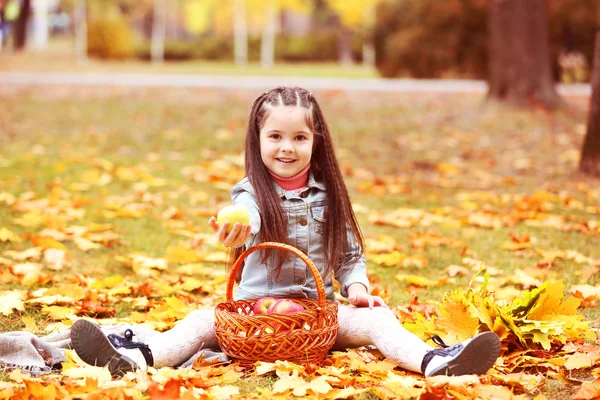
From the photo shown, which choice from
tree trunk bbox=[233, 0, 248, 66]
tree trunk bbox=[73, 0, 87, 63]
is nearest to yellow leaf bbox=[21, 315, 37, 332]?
tree trunk bbox=[73, 0, 87, 63]

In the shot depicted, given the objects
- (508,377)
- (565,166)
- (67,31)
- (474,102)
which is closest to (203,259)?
(508,377)

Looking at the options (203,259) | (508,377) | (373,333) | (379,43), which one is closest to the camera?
(508,377)

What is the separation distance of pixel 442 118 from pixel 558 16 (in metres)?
6.55

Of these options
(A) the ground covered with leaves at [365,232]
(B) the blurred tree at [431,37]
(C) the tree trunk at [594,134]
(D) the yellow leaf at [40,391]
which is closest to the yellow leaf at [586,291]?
(A) the ground covered with leaves at [365,232]

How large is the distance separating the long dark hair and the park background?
0.45 meters

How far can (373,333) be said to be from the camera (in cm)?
296

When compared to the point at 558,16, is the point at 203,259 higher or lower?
lower

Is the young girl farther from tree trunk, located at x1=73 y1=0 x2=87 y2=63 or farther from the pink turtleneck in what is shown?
tree trunk, located at x1=73 y1=0 x2=87 y2=63

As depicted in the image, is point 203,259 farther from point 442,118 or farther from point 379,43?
point 379,43

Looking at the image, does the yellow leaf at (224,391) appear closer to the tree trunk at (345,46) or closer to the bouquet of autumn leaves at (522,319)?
the bouquet of autumn leaves at (522,319)

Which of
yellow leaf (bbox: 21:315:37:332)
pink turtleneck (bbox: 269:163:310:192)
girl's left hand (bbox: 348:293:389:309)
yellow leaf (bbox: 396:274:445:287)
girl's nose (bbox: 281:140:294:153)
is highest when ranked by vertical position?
girl's nose (bbox: 281:140:294:153)

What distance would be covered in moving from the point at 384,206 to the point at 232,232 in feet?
12.2

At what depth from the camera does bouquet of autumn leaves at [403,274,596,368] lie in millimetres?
2930

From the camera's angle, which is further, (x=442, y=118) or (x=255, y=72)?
(x=255, y=72)
